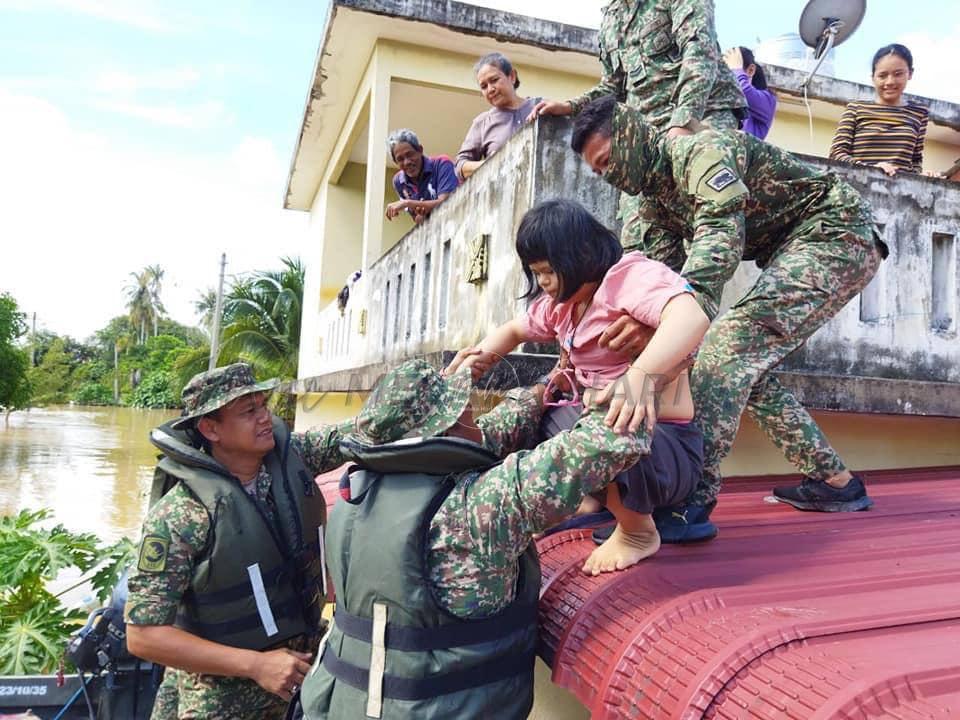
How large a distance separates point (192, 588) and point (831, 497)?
7.73 ft

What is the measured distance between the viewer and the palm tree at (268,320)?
18.9 m

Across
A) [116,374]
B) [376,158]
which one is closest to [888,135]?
[376,158]

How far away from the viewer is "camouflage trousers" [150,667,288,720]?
8.19ft

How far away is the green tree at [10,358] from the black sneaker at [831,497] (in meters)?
35.2

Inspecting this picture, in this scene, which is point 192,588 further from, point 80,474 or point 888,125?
point 80,474

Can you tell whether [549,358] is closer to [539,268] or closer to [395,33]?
[539,268]

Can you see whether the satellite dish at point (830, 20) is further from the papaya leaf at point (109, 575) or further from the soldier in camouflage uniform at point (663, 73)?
the papaya leaf at point (109, 575)

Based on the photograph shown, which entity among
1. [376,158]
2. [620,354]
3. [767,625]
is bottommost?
[767,625]

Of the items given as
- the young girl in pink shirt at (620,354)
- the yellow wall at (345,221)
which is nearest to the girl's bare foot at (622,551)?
the young girl in pink shirt at (620,354)

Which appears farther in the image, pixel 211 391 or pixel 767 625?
pixel 211 391

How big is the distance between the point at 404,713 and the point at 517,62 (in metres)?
7.68

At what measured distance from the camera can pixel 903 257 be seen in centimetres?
388

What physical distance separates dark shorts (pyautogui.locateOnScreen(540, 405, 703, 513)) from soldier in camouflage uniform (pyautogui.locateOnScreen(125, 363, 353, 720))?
1241 millimetres

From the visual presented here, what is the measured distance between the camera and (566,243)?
6.70 ft
